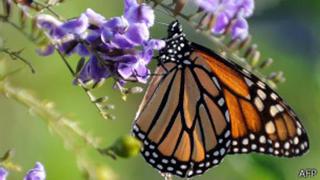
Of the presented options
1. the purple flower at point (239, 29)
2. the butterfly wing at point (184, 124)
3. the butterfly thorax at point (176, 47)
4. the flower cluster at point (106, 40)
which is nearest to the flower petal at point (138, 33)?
the flower cluster at point (106, 40)

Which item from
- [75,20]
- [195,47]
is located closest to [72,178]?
[195,47]

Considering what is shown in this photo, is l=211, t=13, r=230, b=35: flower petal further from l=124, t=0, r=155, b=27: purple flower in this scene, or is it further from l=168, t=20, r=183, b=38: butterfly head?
l=168, t=20, r=183, b=38: butterfly head

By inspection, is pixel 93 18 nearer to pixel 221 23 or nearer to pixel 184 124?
pixel 221 23

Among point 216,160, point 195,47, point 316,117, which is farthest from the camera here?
point 316,117

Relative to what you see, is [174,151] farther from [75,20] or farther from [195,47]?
[75,20]

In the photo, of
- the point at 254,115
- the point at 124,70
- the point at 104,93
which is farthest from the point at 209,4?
the point at 104,93

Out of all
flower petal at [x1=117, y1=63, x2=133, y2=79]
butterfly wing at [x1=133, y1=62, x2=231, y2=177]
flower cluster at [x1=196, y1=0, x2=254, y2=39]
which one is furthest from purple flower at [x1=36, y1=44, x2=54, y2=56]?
butterfly wing at [x1=133, y1=62, x2=231, y2=177]
